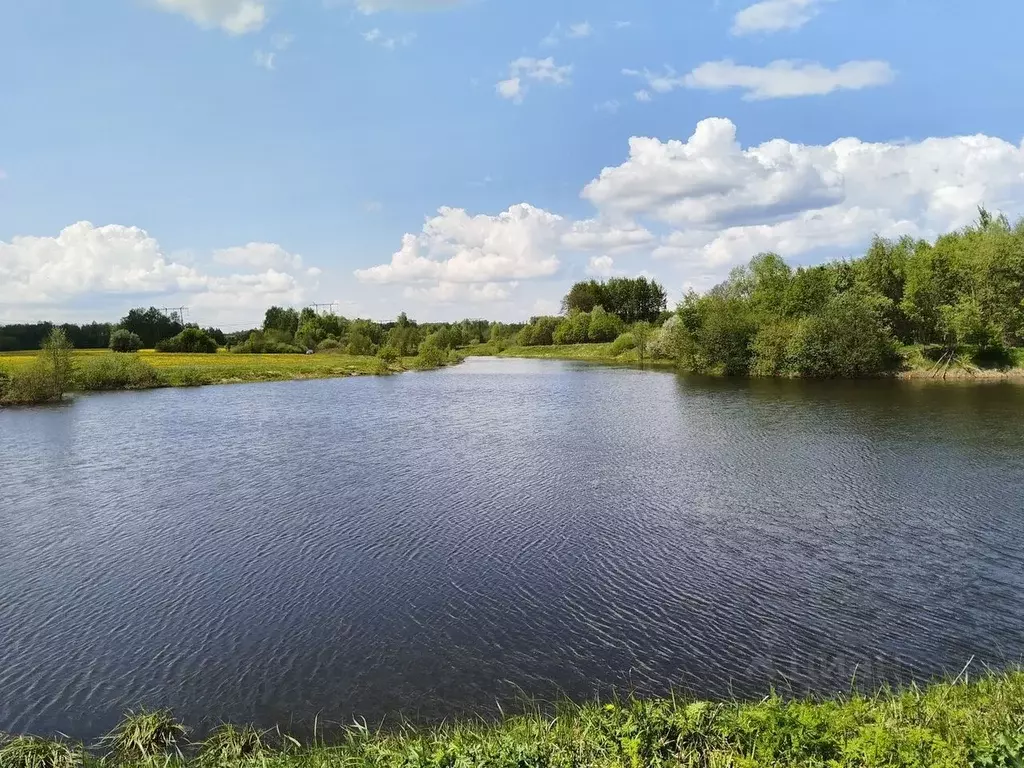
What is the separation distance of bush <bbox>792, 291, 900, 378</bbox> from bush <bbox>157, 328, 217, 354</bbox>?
103478 millimetres

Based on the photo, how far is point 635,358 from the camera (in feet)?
361

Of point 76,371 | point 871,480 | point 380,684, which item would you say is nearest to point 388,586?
point 380,684

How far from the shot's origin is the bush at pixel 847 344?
211 feet

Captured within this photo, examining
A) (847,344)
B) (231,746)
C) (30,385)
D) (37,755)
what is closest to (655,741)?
(231,746)

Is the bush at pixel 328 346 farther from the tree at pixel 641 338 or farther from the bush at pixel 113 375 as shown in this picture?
the bush at pixel 113 375

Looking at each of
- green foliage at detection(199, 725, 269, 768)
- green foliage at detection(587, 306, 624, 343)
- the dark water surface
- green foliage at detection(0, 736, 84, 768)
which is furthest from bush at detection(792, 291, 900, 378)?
green foliage at detection(587, 306, 624, 343)

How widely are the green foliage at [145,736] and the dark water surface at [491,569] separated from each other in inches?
18.9

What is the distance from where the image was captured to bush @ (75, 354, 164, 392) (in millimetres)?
70562

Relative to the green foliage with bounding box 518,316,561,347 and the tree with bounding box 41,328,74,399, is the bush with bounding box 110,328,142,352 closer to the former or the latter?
the tree with bounding box 41,328,74,399

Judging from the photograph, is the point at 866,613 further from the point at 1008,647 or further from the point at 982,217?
the point at 982,217

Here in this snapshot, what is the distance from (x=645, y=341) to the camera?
108 meters

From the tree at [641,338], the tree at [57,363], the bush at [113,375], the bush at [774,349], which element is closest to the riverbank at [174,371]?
the bush at [113,375]

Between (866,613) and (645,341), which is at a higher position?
(645,341)

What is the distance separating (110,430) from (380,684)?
3841 centimetres
